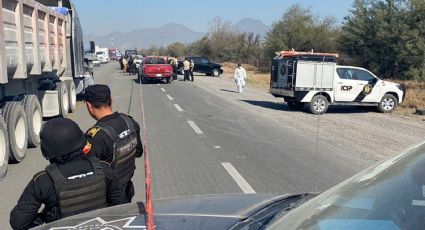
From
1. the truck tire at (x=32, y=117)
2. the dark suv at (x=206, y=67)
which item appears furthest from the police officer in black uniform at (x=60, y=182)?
the dark suv at (x=206, y=67)

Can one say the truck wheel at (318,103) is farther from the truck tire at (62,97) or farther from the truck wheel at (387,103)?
the truck tire at (62,97)

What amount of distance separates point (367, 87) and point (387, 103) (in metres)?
1.15

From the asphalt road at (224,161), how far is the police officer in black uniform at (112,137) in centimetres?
145

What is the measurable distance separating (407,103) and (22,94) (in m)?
15.6

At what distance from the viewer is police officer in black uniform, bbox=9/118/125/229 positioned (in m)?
2.94

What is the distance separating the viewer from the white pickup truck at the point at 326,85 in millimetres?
16781

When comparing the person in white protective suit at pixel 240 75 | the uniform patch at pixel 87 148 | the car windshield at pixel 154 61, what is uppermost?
the uniform patch at pixel 87 148

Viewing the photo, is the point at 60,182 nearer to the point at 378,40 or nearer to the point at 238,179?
the point at 238,179

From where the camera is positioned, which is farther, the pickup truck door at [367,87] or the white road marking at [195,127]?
the pickup truck door at [367,87]

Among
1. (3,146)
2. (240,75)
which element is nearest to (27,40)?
(3,146)

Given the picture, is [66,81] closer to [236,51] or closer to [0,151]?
[0,151]

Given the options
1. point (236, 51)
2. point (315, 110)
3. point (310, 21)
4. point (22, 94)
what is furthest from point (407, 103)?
point (236, 51)

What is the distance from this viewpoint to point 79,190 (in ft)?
9.98

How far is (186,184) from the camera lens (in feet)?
22.7
